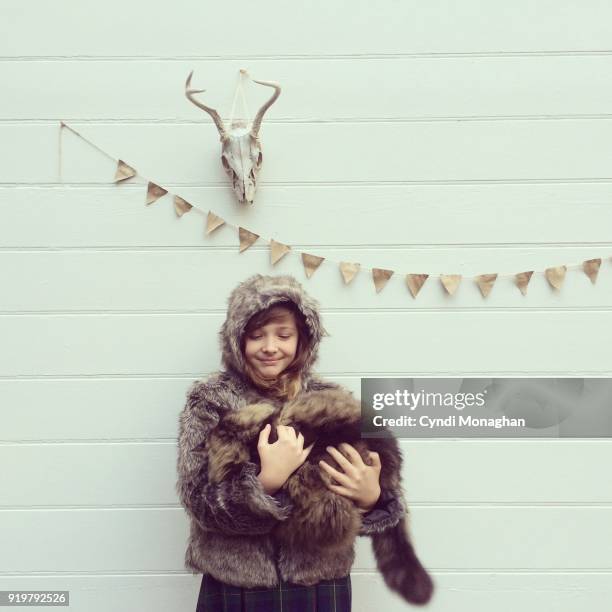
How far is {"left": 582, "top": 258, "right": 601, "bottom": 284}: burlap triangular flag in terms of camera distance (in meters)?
2.27

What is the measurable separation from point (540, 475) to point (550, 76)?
119 centimetres

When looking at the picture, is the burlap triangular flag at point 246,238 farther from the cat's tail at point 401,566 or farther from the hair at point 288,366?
the cat's tail at point 401,566

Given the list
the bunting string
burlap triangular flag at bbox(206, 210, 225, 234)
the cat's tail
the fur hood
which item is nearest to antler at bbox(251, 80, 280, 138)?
the bunting string

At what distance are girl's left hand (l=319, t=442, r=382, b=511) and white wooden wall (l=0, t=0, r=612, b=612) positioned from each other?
48 centimetres

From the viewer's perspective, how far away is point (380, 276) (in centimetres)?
228

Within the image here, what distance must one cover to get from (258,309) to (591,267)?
1044 mm

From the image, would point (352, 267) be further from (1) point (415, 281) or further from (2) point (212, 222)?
(2) point (212, 222)

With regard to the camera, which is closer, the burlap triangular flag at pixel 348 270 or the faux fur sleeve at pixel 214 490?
the faux fur sleeve at pixel 214 490

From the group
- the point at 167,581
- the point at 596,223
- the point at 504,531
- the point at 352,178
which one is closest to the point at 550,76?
the point at 596,223

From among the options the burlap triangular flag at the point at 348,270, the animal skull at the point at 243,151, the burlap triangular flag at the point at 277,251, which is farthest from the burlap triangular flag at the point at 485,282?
the animal skull at the point at 243,151

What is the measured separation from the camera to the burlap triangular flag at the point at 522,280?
228 cm

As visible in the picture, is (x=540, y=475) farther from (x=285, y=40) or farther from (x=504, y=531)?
(x=285, y=40)

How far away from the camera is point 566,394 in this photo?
2297 millimetres

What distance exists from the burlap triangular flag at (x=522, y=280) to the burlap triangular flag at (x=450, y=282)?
0.56 ft
